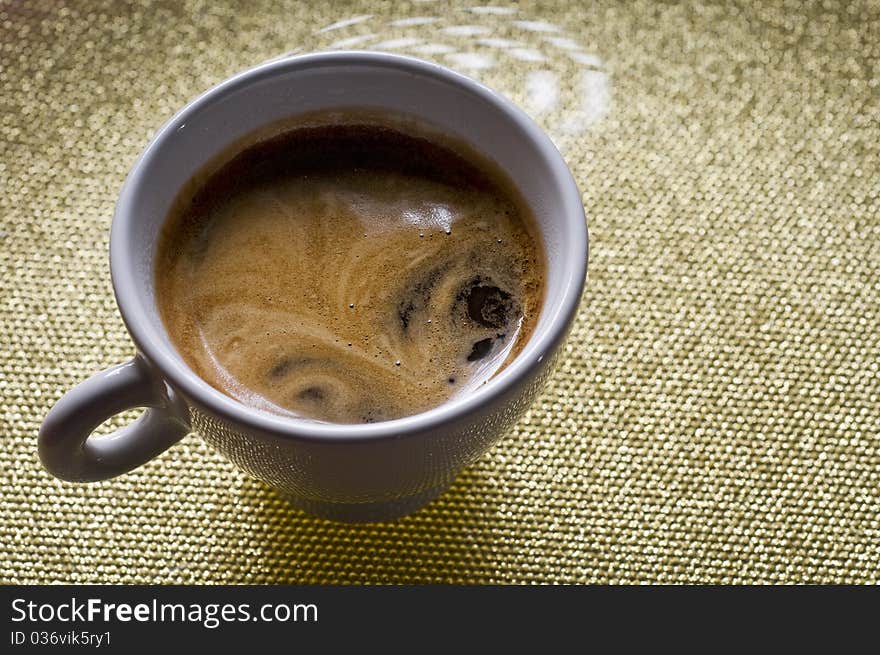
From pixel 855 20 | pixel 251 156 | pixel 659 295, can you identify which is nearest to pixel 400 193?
pixel 251 156

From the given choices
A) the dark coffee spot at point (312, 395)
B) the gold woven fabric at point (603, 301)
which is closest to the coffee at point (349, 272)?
the dark coffee spot at point (312, 395)

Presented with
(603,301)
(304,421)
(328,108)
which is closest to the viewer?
(304,421)

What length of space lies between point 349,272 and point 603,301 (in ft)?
0.78

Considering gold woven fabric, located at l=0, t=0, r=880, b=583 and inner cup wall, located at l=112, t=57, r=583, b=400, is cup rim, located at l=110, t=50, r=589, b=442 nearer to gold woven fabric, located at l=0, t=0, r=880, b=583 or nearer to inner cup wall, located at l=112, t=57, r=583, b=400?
inner cup wall, located at l=112, t=57, r=583, b=400

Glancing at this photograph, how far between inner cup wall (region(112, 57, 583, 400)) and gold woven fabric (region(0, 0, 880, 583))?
0.62 ft

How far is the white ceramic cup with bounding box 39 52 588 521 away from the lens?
595 mm

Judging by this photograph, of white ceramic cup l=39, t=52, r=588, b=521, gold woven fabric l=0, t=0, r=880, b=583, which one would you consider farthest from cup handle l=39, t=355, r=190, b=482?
gold woven fabric l=0, t=0, r=880, b=583

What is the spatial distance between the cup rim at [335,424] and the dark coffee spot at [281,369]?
0.05m

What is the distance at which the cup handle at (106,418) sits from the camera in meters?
0.63

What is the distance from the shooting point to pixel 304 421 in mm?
627

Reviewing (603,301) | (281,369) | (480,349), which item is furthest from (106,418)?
(603,301)

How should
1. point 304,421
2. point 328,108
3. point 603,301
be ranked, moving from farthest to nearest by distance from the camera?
point 603,301
point 328,108
point 304,421

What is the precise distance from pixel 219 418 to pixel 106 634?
23 centimetres

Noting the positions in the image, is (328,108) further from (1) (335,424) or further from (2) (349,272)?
(1) (335,424)
